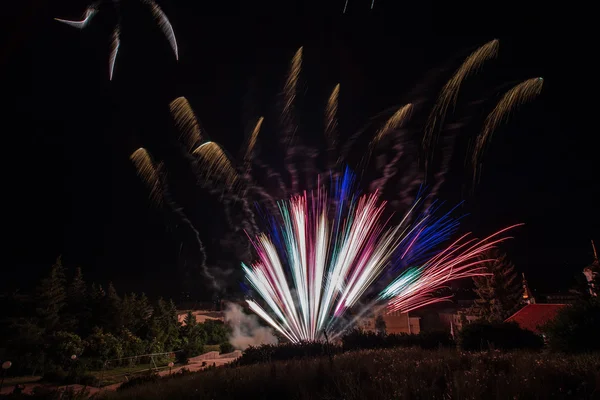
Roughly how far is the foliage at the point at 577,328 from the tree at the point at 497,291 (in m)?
29.3

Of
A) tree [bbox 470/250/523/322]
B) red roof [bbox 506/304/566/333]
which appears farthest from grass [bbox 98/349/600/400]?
tree [bbox 470/250/523/322]

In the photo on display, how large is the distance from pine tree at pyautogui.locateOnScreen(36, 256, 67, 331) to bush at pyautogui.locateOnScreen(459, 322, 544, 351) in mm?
23201

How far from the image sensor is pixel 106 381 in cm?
1780

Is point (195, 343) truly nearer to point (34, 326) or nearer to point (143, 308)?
point (143, 308)

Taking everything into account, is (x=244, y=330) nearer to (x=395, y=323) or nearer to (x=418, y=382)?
(x=395, y=323)

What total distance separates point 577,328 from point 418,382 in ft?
20.7

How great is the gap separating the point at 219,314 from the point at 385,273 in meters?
37.7

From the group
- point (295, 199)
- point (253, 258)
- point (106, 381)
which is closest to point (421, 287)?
point (295, 199)

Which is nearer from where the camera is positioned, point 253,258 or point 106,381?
point 106,381

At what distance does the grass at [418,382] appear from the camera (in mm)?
4352

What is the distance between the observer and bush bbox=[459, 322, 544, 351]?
1292 centimetres

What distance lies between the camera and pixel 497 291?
36.5 m

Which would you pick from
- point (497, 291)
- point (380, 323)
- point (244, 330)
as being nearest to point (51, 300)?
point (244, 330)

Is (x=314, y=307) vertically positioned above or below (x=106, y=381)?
above
